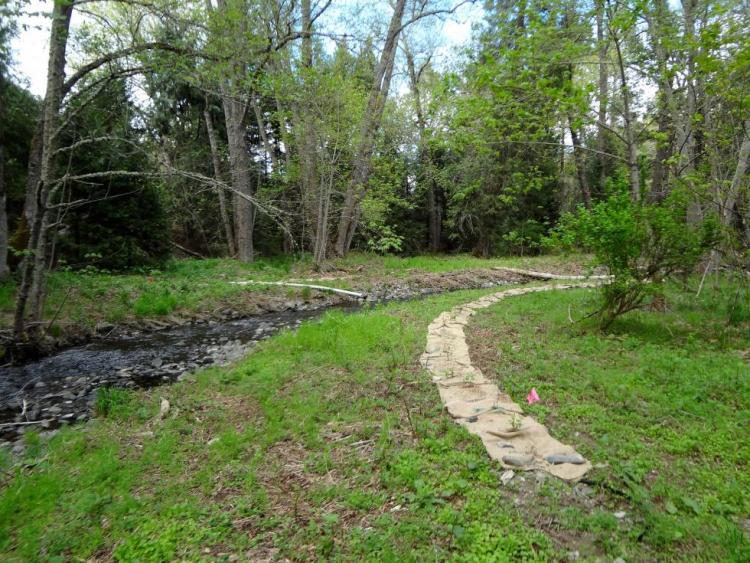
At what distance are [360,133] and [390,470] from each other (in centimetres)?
1026

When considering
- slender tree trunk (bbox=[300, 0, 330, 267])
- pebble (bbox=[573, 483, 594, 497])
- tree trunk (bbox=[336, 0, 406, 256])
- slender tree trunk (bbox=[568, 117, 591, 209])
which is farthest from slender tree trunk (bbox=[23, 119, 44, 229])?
slender tree trunk (bbox=[568, 117, 591, 209])

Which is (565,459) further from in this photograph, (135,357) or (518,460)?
(135,357)

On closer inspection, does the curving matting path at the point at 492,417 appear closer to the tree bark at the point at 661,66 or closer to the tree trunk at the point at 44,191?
the tree bark at the point at 661,66

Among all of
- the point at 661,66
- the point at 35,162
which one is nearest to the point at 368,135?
the point at 661,66

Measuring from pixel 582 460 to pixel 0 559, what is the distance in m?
3.30

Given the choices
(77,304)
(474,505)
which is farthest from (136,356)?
(474,505)

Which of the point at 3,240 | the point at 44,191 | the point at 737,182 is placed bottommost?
the point at 3,240

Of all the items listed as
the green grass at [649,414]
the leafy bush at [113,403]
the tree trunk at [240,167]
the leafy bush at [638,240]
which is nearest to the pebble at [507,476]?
the green grass at [649,414]

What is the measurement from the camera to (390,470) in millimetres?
2508

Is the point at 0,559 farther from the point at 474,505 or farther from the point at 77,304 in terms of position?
the point at 77,304

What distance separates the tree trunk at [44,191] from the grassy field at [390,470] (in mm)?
2363

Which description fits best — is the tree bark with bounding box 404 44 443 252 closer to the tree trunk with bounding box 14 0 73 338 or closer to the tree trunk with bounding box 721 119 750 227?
the tree trunk with bounding box 721 119 750 227

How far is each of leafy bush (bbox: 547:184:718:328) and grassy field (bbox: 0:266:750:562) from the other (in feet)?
2.20

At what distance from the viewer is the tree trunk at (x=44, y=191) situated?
4824 mm
